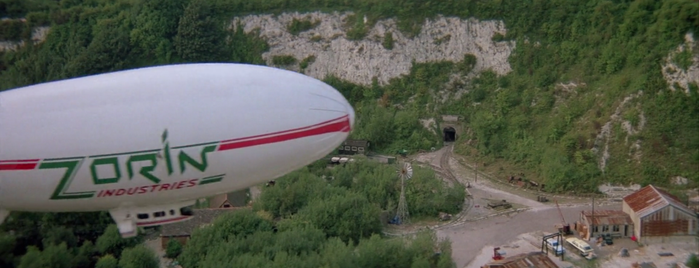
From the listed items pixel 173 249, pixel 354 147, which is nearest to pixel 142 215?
pixel 173 249

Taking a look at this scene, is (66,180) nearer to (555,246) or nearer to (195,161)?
(195,161)

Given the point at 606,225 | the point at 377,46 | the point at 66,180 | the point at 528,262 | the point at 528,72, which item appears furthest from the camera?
the point at 377,46

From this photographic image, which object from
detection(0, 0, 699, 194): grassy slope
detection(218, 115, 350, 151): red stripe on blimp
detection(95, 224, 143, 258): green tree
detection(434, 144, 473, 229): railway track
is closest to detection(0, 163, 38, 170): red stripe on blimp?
detection(218, 115, 350, 151): red stripe on blimp

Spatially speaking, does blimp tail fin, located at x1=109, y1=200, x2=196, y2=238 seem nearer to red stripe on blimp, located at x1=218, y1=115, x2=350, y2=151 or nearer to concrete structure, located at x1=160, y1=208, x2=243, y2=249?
red stripe on blimp, located at x1=218, y1=115, x2=350, y2=151

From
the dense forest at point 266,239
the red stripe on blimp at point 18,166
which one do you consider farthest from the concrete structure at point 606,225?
the red stripe on blimp at point 18,166

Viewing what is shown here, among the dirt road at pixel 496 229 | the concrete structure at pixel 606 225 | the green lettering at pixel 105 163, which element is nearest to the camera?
the green lettering at pixel 105 163

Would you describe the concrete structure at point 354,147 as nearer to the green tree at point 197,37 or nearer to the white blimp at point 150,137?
the green tree at point 197,37
